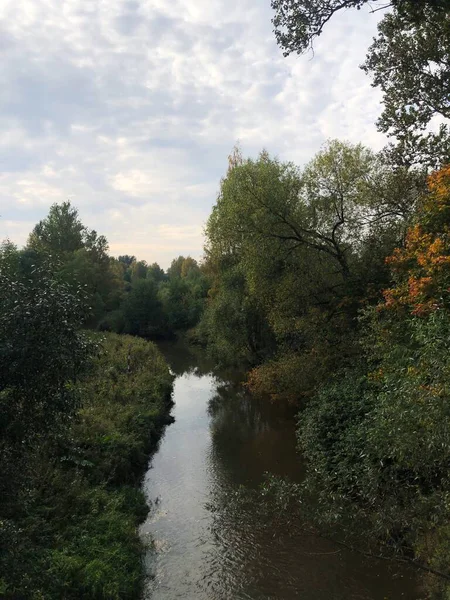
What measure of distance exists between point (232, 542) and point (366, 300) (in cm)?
958

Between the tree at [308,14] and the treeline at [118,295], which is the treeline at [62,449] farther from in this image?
the treeline at [118,295]

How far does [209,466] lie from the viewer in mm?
15336

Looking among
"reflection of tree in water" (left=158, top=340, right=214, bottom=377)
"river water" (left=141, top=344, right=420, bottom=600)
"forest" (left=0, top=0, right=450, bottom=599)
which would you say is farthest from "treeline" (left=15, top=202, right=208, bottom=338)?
"river water" (left=141, top=344, right=420, bottom=600)

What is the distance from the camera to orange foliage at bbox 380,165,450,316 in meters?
10.6

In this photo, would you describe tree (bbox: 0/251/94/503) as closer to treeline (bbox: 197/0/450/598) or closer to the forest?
the forest

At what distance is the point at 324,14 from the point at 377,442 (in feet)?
28.3

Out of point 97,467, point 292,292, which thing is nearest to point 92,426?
point 97,467

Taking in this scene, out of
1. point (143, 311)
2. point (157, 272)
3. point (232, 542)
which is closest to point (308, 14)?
point (232, 542)

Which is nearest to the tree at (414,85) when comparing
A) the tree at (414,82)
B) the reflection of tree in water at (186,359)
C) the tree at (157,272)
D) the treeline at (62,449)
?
the tree at (414,82)

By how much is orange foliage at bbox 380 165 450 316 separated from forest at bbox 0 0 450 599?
0.05 meters

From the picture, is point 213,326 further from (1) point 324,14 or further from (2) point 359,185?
(1) point 324,14

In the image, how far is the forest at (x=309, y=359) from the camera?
247 inches

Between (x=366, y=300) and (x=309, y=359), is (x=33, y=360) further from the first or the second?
(x=309, y=359)

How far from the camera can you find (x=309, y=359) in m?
18.5
